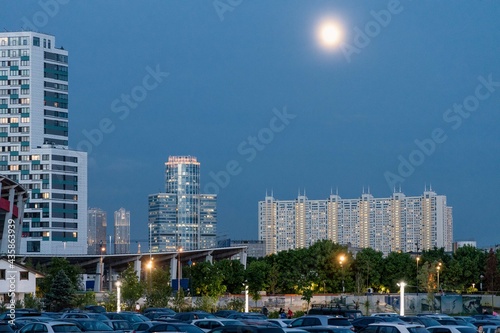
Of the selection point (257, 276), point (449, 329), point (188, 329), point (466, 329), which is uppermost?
point (188, 329)

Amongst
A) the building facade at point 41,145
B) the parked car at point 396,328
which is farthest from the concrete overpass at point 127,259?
the parked car at point 396,328

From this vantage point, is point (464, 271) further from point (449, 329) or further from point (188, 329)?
point (188, 329)

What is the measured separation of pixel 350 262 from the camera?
394 ft

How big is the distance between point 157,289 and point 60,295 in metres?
9.43

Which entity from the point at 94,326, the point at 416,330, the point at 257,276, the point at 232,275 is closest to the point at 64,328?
the point at 94,326

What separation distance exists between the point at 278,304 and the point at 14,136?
286ft

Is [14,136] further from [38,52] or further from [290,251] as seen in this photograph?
[290,251]

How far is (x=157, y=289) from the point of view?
8338 centimetres

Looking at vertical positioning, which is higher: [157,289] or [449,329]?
[449,329]

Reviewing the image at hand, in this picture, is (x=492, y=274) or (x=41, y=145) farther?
(x=41, y=145)

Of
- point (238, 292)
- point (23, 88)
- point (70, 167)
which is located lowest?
point (238, 292)

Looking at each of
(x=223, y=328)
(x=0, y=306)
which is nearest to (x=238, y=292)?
(x=0, y=306)

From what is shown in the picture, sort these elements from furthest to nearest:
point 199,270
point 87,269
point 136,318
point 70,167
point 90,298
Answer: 1. point 70,167
2. point 87,269
3. point 199,270
4. point 90,298
5. point 136,318

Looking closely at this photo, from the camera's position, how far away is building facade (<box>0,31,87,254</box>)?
512 ft
